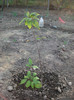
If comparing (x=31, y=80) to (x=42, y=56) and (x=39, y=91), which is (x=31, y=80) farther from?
(x=42, y=56)

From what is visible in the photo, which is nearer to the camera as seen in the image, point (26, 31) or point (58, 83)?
point (58, 83)

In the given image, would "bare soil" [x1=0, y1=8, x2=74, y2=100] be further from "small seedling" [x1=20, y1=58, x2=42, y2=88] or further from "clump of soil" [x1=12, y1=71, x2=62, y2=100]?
"small seedling" [x1=20, y1=58, x2=42, y2=88]

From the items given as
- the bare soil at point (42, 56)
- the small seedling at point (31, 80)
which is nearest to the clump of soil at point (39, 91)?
the bare soil at point (42, 56)

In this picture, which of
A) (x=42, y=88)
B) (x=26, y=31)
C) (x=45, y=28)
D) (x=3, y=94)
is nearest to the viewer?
(x=3, y=94)

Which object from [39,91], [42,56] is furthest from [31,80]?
[42,56]

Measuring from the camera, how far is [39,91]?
224 centimetres

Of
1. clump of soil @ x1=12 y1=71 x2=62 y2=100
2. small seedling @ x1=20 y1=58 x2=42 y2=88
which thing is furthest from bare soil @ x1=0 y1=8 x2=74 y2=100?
small seedling @ x1=20 y1=58 x2=42 y2=88

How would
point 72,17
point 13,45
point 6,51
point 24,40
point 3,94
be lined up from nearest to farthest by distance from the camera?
point 3,94, point 6,51, point 13,45, point 24,40, point 72,17

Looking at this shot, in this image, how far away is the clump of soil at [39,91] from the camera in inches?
83.8

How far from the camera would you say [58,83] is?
2.45 metres

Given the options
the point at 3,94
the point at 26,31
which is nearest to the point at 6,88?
the point at 3,94

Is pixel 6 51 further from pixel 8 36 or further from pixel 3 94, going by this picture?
pixel 3 94

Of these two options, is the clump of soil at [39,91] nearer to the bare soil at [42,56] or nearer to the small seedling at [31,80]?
the bare soil at [42,56]

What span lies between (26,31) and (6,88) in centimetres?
290
